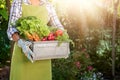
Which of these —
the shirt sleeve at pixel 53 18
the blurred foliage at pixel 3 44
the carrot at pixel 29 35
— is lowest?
the blurred foliage at pixel 3 44

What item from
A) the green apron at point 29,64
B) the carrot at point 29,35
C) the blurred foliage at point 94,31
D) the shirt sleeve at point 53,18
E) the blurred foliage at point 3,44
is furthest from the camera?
the blurred foliage at point 3,44

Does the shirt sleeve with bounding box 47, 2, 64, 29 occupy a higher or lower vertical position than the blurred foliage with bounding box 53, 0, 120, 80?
higher

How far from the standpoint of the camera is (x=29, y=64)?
3447 mm

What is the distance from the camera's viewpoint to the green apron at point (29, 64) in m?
3.43

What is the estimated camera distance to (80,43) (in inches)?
281

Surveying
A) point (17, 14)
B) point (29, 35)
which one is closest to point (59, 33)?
point (29, 35)

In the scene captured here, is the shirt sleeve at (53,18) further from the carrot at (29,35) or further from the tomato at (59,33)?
the carrot at (29,35)

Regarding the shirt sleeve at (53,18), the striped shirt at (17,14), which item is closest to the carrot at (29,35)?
the striped shirt at (17,14)

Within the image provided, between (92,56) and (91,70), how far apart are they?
0.88 m

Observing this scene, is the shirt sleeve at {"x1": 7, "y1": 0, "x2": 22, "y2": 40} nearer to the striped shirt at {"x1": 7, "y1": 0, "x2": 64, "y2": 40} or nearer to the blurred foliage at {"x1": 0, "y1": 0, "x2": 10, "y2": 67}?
the striped shirt at {"x1": 7, "y1": 0, "x2": 64, "y2": 40}

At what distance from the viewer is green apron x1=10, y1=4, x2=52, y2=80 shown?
3.43 metres

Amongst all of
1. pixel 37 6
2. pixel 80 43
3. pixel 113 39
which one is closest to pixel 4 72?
pixel 80 43

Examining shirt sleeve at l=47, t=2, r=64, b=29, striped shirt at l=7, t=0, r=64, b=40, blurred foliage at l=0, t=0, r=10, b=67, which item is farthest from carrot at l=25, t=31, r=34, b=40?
blurred foliage at l=0, t=0, r=10, b=67

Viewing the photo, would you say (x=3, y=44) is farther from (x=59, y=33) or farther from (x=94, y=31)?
(x=59, y=33)
